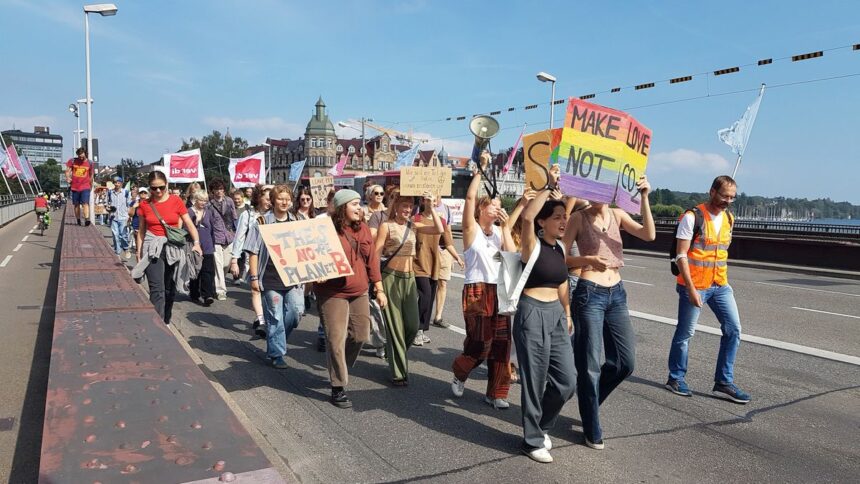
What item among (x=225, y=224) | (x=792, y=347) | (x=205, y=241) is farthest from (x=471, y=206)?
(x=225, y=224)

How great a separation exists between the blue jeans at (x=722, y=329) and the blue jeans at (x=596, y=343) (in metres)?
1.24

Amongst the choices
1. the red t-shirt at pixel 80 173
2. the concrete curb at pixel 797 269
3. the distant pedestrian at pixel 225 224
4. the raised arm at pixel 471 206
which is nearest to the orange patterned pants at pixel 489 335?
the raised arm at pixel 471 206

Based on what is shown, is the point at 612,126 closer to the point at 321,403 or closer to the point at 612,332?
the point at 612,332

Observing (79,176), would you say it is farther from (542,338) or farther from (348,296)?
(542,338)

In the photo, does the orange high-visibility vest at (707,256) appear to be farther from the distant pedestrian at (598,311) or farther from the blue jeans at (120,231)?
the blue jeans at (120,231)

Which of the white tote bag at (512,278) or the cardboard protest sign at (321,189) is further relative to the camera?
the cardboard protest sign at (321,189)

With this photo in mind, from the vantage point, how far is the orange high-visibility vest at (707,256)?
16.6ft

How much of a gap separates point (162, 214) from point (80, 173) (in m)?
10.9

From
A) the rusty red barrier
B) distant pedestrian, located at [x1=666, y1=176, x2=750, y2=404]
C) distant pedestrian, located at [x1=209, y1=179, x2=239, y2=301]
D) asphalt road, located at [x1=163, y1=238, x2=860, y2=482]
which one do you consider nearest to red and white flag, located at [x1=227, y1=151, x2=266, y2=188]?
distant pedestrian, located at [x1=209, y1=179, x2=239, y2=301]

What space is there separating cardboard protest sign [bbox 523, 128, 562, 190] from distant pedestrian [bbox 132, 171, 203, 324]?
149 inches

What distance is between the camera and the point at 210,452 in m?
2.76

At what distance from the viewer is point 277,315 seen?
5750mm

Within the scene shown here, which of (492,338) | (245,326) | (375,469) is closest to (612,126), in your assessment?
(492,338)

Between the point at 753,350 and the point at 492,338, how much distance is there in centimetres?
361
